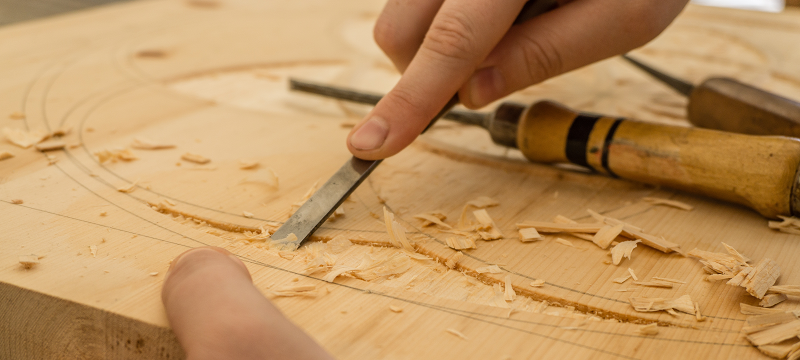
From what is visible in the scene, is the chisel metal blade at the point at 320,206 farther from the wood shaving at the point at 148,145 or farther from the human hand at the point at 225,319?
the wood shaving at the point at 148,145

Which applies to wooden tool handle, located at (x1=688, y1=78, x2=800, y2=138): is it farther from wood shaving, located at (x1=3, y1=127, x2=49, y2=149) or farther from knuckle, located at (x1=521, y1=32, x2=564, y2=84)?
wood shaving, located at (x1=3, y1=127, x2=49, y2=149)

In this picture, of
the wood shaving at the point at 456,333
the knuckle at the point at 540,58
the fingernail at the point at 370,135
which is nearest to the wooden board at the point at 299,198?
the wood shaving at the point at 456,333

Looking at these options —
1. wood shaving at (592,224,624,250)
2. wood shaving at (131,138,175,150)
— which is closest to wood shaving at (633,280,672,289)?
wood shaving at (592,224,624,250)

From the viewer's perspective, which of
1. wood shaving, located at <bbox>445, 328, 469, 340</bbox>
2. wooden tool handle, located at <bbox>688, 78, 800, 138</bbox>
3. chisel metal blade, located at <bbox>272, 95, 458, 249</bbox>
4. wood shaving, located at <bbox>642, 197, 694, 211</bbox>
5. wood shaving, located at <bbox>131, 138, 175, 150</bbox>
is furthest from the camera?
wood shaving, located at <bbox>131, 138, 175, 150</bbox>

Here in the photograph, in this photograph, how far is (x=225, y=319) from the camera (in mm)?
797

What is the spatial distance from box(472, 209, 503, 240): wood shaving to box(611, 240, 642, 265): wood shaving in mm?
231

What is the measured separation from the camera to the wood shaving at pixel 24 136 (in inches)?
58.9

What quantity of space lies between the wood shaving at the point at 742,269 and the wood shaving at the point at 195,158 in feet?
3.89

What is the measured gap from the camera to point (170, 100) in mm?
1917

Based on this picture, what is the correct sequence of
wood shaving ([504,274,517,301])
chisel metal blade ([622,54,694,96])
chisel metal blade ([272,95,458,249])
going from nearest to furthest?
wood shaving ([504,274,517,301]), chisel metal blade ([272,95,458,249]), chisel metal blade ([622,54,694,96])

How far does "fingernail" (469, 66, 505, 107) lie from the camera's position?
4.61 feet

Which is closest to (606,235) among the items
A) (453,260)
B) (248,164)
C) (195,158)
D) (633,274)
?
(633,274)

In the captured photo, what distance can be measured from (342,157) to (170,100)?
751 mm

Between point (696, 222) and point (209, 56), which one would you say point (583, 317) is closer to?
point (696, 222)
